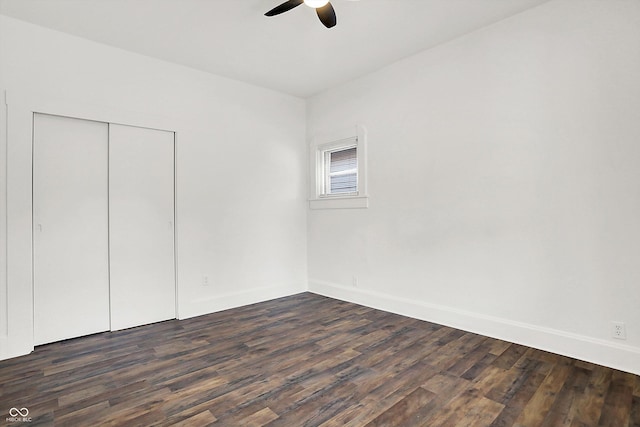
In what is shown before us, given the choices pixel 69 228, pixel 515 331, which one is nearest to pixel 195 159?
pixel 69 228

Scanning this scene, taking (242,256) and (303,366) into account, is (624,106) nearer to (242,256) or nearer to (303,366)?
(303,366)

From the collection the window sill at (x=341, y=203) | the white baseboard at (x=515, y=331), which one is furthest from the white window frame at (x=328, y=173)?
the white baseboard at (x=515, y=331)

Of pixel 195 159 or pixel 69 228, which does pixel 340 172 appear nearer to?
pixel 195 159

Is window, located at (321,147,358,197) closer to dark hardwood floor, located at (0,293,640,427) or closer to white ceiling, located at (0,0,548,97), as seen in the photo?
white ceiling, located at (0,0,548,97)

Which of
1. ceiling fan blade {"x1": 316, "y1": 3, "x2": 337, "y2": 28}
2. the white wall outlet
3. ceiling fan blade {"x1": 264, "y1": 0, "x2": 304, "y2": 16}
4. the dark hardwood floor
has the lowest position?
the dark hardwood floor

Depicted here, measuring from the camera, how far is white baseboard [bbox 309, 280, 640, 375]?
2486 mm

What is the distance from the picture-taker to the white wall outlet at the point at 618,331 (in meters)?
2.47

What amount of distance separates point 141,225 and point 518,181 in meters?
3.81

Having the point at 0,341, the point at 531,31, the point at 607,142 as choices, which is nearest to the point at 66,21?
the point at 0,341

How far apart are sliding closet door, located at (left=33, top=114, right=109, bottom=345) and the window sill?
263 cm

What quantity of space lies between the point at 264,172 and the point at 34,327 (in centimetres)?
291

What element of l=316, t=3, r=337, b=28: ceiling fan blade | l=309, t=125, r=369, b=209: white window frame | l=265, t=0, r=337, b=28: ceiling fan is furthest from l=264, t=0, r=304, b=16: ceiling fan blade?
l=309, t=125, r=369, b=209: white window frame

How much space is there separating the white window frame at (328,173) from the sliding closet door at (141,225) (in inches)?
77.7

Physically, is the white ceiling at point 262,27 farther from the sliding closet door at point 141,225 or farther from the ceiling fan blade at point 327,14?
the sliding closet door at point 141,225
